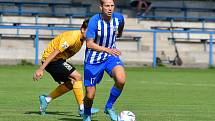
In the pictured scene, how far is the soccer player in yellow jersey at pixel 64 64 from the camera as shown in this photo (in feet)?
39.0

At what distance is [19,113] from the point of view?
12.1 meters

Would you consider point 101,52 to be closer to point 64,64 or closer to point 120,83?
point 120,83

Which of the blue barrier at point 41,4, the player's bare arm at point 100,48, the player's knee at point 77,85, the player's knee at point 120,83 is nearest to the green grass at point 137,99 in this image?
the player's knee at point 77,85

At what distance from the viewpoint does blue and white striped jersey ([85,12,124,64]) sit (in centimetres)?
1044

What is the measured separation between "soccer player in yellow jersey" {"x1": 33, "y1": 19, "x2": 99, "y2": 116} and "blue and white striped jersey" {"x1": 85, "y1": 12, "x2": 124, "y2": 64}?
116 centimetres

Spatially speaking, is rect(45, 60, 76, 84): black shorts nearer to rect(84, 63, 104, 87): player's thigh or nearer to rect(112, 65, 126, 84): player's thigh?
rect(84, 63, 104, 87): player's thigh

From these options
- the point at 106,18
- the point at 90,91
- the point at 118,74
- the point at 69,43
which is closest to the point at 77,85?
the point at 69,43

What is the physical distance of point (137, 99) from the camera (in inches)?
622

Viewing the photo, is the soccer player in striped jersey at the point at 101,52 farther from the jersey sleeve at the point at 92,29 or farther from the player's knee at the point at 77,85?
the player's knee at the point at 77,85

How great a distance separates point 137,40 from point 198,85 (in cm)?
1334

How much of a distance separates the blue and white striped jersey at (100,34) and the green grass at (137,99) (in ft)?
4.35

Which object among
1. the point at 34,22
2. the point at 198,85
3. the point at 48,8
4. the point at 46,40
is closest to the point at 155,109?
the point at 198,85

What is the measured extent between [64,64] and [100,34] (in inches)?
77.2

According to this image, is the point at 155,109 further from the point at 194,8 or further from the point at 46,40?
the point at 194,8
